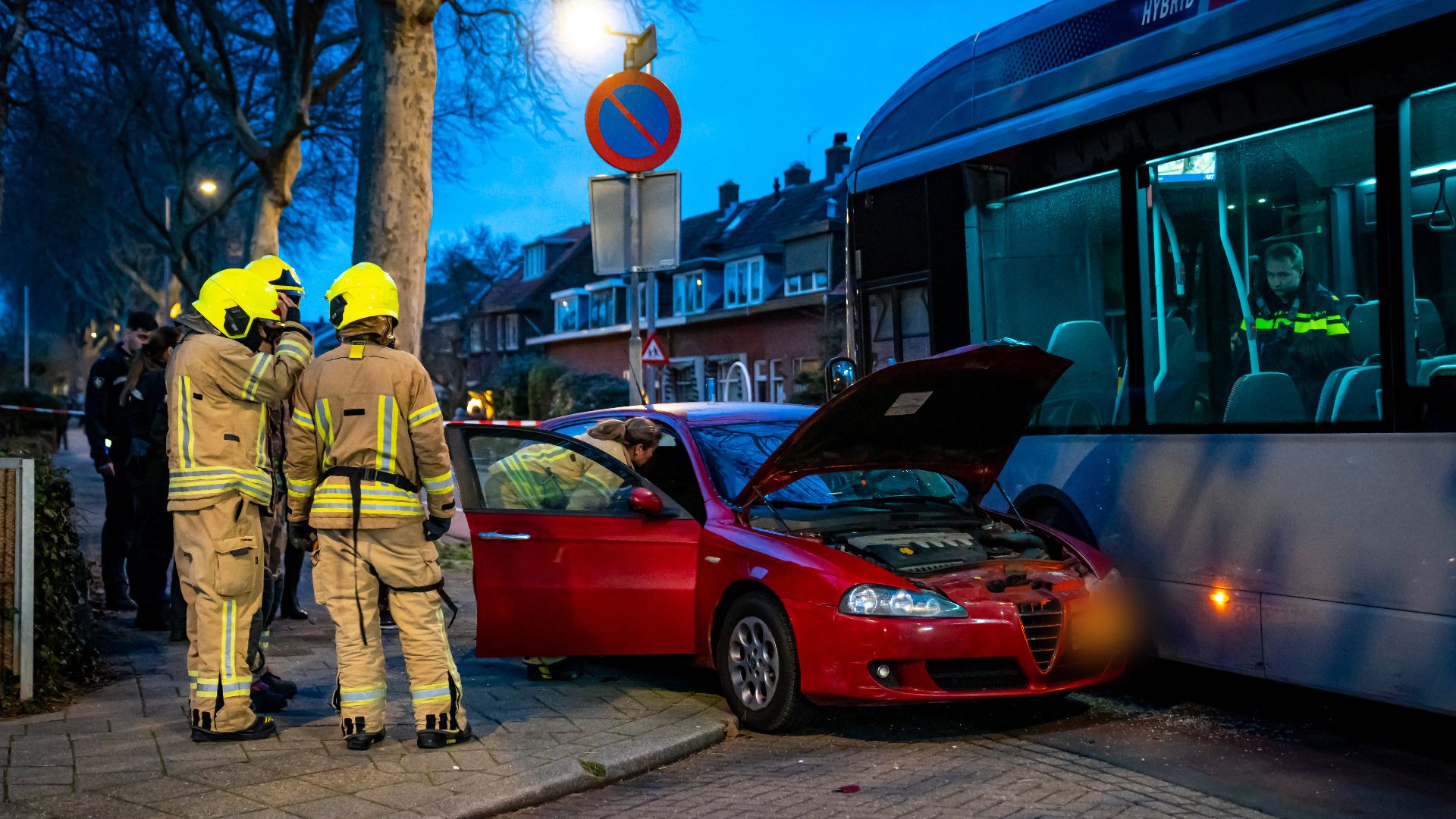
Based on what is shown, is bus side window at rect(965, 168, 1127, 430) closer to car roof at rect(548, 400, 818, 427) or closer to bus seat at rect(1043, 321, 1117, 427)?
bus seat at rect(1043, 321, 1117, 427)

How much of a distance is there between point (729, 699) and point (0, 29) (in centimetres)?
1989

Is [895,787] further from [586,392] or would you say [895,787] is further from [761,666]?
[586,392]

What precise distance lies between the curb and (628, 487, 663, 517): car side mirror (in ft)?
3.20

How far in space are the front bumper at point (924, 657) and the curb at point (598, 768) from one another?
50 centimetres

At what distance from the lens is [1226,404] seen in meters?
6.23

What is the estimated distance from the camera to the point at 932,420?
21.5 feet

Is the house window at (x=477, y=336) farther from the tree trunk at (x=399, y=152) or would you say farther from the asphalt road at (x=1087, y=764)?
the asphalt road at (x=1087, y=764)

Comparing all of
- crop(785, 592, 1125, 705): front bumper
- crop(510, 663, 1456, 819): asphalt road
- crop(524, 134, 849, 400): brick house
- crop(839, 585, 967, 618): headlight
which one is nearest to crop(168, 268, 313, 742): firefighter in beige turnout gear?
crop(510, 663, 1456, 819): asphalt road

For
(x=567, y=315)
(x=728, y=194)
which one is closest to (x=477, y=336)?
(x=567, y=315)

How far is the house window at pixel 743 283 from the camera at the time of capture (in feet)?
164

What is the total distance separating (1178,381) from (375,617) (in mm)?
3762

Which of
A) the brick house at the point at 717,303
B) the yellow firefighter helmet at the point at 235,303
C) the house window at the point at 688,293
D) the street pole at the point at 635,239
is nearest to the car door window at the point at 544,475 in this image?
the yellow firefighter helmet at the point at 235,303

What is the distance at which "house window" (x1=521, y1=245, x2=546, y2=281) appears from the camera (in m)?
71.2

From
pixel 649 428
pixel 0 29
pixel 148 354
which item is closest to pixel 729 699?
pixel 649 428
